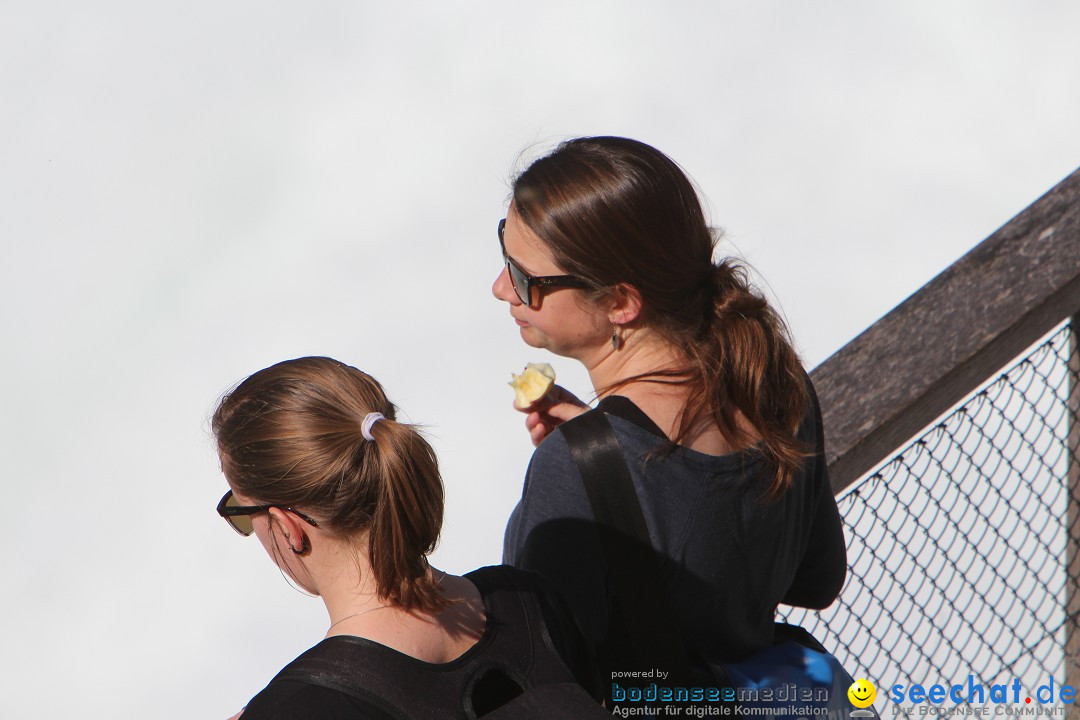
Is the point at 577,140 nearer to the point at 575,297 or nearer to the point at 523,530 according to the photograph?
the point at 575,297

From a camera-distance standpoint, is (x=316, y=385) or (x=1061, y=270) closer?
(x=316, y=385)

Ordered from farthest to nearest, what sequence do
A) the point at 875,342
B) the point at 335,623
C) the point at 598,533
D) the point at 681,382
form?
the point at 875,342 < the point at 681,382 < the point at 598,533 < the point at 335,623

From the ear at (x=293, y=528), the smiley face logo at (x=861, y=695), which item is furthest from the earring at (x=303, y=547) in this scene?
the smiley face logo at (x=861, y=695)

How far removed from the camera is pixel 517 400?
1990mm

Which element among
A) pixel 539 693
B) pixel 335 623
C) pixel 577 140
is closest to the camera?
pixel 539 693

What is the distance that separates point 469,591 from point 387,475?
209 millimetres

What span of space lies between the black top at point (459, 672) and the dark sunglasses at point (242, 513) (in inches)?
8.7

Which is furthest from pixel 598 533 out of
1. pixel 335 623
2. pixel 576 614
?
pixel 335 623

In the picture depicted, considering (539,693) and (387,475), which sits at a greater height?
(387,475)

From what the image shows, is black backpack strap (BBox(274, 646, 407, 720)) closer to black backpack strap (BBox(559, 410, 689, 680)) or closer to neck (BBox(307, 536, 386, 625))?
neck (BBox(307, 536, 386, 625))

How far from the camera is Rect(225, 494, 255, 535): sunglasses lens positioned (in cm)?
162

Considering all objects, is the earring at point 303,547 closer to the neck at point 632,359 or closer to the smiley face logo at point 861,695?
the neck at point 632,359

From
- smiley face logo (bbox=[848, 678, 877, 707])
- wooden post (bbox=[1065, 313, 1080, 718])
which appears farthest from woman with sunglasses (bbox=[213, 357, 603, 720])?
wooden post (bbox=[1065, 313, 1080, 718])

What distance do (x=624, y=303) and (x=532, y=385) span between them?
24cm
